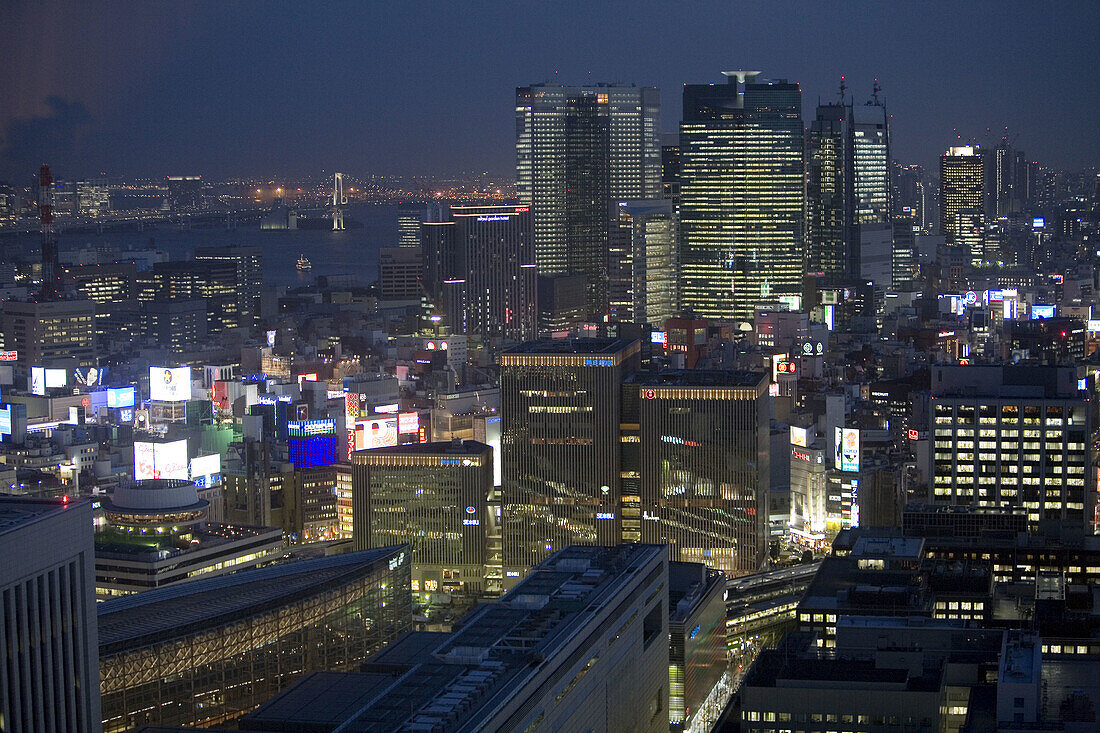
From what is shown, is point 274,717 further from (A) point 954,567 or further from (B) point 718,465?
(B) point 718,465

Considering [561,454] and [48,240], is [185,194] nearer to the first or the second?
[48,240]

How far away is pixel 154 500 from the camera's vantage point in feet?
74.7

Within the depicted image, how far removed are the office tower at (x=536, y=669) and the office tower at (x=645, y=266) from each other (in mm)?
36212

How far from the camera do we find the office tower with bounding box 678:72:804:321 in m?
50.9

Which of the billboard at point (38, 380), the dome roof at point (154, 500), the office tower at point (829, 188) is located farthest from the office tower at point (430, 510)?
the office tower at point (829, 188)

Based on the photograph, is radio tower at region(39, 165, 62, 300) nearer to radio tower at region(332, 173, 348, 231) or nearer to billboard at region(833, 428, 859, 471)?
radio tower at region(332, 173, 348, 231)

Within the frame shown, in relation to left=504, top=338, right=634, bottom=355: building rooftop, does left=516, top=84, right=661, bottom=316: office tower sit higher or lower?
higher

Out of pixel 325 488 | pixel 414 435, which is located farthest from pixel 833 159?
pixel 325 488

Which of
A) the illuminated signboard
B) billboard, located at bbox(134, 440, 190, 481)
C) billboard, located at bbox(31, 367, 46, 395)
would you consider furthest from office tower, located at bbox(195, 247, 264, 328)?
billboard, located at bbox(134, 440, 190, 481)

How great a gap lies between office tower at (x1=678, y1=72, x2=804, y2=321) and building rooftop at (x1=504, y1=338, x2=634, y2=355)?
1078 inches

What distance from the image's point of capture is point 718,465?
22109 mm

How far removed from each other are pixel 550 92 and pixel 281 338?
596 inches

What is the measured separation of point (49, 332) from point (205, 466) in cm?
1697

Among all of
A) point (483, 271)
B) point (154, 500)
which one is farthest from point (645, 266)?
point (154, 500)
